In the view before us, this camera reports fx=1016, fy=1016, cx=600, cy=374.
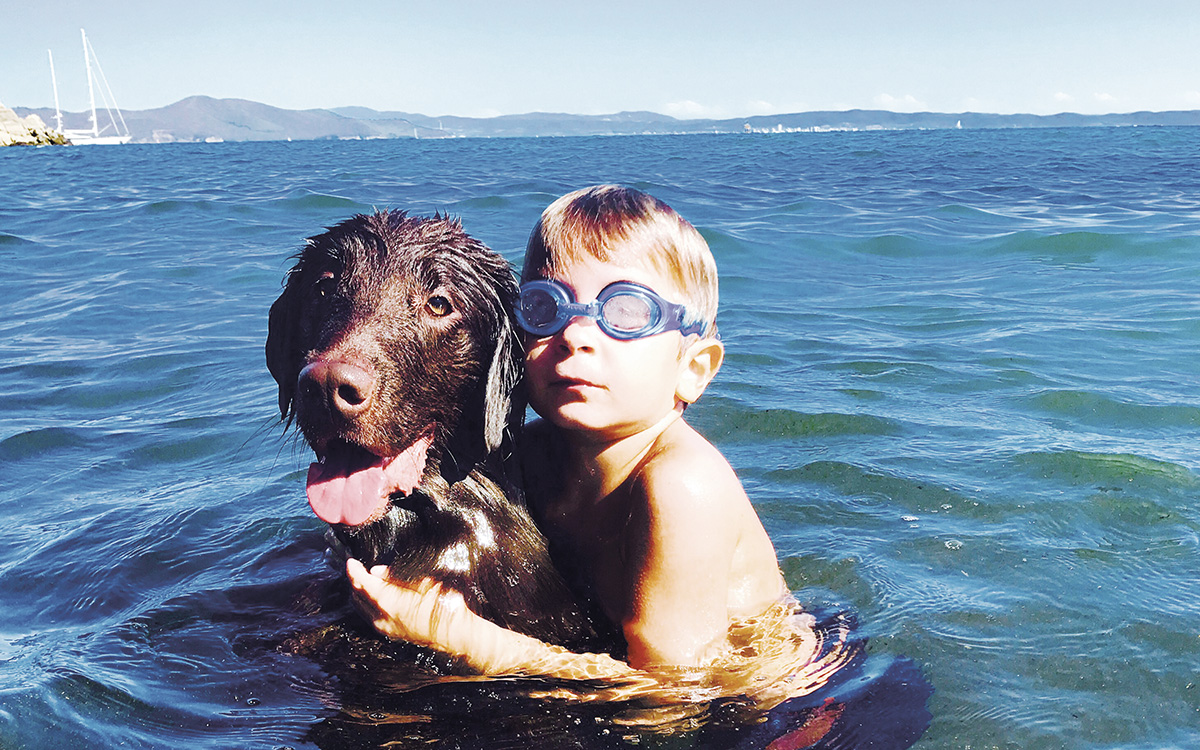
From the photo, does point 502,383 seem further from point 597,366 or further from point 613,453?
point 613,453

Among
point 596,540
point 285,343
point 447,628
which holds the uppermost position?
point 285,343

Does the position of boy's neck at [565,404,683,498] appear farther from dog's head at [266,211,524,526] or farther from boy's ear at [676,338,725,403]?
dog's head at [266,211,524,526]

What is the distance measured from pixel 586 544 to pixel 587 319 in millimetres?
879

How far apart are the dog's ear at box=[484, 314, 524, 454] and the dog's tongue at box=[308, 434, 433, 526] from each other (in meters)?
0.23

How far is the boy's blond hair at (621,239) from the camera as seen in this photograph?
3.16 meters

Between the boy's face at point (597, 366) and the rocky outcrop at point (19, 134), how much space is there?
305 feet

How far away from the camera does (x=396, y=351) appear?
2979mm

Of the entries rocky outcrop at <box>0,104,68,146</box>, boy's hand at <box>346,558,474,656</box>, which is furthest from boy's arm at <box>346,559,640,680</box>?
rocky outcrop at <box>0,104,68,146</box>

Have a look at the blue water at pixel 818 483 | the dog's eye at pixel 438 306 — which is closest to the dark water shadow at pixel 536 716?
the blue water at pixel 818 483

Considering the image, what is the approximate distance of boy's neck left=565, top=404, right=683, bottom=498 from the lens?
3.34 m

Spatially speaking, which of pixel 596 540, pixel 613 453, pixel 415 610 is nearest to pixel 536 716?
pixel 415 610

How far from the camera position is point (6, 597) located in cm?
413

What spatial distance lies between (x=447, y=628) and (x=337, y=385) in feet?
2.93

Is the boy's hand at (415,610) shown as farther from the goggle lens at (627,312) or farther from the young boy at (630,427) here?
the goggle lens at (627,312)
